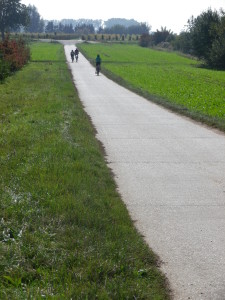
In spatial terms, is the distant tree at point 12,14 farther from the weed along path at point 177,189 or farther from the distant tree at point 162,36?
the weed along path at point 177,189

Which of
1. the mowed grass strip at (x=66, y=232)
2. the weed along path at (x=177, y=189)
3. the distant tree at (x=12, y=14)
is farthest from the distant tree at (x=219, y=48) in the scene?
the distant tree at (x=12, y=14)

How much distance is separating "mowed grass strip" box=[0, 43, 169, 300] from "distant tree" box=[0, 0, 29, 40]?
375 ft

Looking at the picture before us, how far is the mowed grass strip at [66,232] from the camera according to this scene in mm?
4852

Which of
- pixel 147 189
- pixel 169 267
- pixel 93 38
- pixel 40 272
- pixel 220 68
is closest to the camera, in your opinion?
pixel 40 272

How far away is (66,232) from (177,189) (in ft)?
10.5

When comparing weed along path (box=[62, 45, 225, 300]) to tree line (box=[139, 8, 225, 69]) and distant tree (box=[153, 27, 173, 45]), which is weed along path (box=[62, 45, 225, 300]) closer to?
tree line (box=[139, 8, 225, 69])

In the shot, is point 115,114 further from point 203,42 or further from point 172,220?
point 203,42

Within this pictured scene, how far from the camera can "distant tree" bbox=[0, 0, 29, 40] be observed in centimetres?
11881

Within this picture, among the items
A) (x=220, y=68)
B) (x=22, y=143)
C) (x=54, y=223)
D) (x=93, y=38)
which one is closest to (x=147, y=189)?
(x=54, y=223)

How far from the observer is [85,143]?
11922mm

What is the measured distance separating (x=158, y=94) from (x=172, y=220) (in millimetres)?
19979

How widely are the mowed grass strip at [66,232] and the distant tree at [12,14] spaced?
11421cm

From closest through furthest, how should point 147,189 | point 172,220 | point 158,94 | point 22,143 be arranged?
point 172,220 < point 147,189 < point 22,143 < point 158,94

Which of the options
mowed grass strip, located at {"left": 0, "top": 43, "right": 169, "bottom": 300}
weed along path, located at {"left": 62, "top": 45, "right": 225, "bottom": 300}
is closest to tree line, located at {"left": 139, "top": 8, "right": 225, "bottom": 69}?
weed along path, located at {"left": 62, "top": 45, "right": 225, "bottom": 300}
